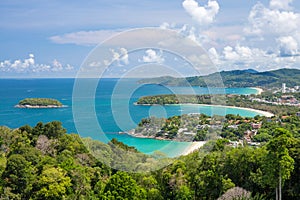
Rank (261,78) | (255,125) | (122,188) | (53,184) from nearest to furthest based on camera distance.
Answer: (122,188) < (53,184) < (255,125) < (261,78)

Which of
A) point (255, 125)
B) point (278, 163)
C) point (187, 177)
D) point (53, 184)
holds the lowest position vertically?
point (53, 184)

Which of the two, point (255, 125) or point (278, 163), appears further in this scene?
point (255, 125)

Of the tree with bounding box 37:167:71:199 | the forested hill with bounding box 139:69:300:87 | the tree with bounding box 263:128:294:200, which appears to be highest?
the forested hill with bounding box 139:69:300:87

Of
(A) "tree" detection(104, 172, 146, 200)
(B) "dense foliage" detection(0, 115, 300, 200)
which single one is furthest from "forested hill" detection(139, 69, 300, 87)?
(A) "tree" detection(104, 172, 146, 200)

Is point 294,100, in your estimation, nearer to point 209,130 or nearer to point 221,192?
point 221,192

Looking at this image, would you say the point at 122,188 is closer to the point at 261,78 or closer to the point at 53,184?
the point at 53,184

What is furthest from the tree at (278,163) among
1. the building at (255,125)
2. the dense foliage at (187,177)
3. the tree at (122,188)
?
the building at (255,125)

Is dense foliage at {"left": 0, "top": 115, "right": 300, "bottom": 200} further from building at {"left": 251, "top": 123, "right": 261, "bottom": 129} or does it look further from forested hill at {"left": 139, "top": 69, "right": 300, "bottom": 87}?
forested hill at {"left": 139, "top": 69, "right": 300, "bottom": 87}

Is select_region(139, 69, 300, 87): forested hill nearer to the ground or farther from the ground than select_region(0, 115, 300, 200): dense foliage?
farther from the ground

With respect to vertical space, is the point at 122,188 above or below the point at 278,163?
below

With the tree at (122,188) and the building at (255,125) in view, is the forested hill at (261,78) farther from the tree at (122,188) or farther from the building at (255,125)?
the tree at (122,188)

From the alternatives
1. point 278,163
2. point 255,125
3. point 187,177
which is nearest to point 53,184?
point 187,177

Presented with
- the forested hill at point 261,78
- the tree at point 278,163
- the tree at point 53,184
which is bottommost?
the tree at point 53,184
